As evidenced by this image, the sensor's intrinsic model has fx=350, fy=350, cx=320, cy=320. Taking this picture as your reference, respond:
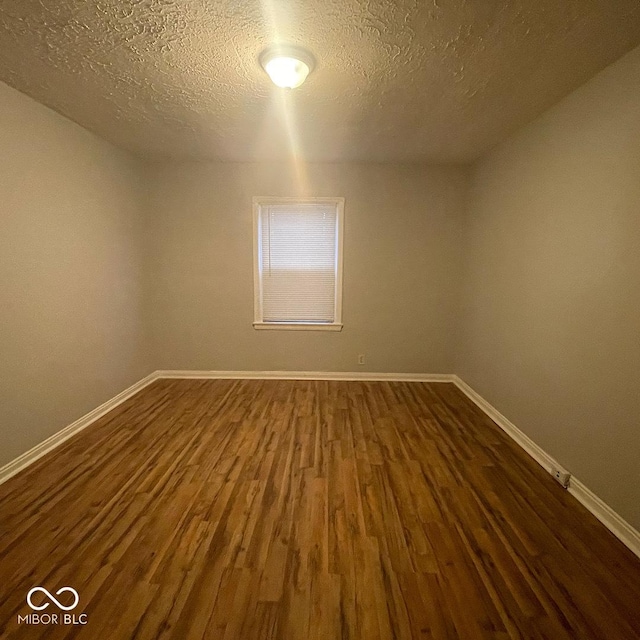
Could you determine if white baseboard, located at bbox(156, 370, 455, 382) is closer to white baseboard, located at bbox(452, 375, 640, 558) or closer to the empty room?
the empty room

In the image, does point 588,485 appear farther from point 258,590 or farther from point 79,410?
point 79,410

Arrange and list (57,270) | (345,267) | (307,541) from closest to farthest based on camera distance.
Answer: (307,541), (57,270), (345,267)

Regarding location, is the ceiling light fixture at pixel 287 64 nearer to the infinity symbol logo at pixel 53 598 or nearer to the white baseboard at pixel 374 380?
the infinity symbol logo at pixel 53 598

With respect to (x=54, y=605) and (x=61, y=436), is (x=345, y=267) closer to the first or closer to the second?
(x=61, y=436)

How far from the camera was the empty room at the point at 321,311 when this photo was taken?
1540 mm

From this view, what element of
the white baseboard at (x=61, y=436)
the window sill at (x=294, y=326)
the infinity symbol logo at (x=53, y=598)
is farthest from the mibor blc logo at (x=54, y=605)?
the window sill at (x=294, y=326)

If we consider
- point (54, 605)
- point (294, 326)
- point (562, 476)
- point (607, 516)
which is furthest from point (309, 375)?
point (54, 605)

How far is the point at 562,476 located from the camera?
2254 mm

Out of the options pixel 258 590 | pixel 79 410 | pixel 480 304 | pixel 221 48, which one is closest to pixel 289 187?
pixel 221 48

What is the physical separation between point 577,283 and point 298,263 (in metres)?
2.77

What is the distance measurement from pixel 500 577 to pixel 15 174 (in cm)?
359

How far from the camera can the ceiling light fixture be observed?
5.97 feet

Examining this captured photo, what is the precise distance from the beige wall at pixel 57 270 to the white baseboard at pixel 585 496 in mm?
3626

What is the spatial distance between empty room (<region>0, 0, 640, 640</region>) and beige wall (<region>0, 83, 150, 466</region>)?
2cm
